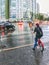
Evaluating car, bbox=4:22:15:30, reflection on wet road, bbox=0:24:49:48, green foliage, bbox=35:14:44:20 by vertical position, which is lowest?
green foliage, bbox=35:14:44:20

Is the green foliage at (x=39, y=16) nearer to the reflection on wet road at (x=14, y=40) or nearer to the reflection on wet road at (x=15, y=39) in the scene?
the reflection on wet road at (x=15, y=39)

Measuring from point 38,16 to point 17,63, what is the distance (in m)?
72.5

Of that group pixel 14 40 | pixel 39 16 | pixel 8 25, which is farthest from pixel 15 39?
pixel 39 16

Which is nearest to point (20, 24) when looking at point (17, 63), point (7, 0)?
point (7, 0)

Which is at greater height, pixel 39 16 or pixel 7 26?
pixel 7 26

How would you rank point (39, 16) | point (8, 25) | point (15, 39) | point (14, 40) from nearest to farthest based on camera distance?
point (14, 40)
point (15, 39)
point (8, 25)
point (39, 16)

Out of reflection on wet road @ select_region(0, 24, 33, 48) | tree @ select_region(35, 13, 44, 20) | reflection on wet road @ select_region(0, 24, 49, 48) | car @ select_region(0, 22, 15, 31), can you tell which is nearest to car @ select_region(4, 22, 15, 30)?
car @ select_region(0, 22, 15, 31)

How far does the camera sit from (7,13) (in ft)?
50.1

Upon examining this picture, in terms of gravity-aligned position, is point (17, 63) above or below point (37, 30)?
below

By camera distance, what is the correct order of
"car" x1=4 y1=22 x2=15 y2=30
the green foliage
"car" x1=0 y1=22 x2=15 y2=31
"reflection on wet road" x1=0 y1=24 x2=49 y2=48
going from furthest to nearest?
the green foliage
"car" x1=4 y1=22 x2=15 y2=30
"car" x1=0 y1=22 x2=15 y2=31
"reflection on wet road" x1=0 y1=24 x2=49 y2=48

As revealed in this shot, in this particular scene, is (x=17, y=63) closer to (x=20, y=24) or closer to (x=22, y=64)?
(x=22, y=64)

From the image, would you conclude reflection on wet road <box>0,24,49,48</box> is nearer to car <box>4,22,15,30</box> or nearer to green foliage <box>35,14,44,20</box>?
car <box>4,22,15,30</box>

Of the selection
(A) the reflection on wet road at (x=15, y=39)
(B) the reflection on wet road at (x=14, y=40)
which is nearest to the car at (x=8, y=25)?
(A) the reflection on wet road at (x=15, y=39)

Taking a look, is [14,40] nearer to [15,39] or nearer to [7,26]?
[15,39]
